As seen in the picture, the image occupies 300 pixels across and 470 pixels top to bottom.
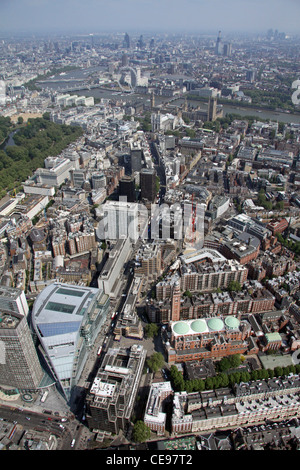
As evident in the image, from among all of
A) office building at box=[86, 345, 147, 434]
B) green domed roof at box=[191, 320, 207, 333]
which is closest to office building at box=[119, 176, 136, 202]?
green domed roof at box=[191, 320, 207, 333]

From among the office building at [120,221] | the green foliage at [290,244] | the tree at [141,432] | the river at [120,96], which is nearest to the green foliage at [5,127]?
the river at [120,96]

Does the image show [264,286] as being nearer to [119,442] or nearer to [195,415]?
[195,415]

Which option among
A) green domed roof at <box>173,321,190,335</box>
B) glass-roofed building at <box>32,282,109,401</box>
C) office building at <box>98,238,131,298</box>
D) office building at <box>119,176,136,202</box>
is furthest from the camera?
office building at <box>119,176,136,202</box>

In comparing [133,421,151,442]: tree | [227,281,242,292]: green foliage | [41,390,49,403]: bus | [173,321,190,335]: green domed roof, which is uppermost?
[173,321,190,335]: green domed roof

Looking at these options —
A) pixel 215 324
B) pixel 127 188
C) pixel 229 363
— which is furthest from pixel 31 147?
pixel 229 363

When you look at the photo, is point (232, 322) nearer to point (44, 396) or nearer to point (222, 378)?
point (222, 378)

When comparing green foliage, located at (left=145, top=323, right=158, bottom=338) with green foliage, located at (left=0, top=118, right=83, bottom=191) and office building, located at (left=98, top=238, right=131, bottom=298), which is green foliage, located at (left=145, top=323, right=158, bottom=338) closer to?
office building, located at (left=98, top=238, right=131, bottom=298)
